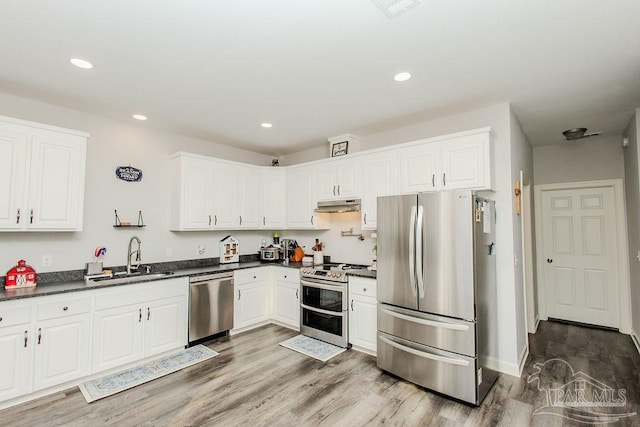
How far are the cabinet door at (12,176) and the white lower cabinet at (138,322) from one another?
999 mm

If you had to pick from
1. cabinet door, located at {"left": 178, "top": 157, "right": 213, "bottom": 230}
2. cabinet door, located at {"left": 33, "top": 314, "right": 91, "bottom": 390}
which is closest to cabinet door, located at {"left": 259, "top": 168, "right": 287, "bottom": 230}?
cabinet door, located at {"left": 178, "top": 157, "right": 213, "bottom": 230}

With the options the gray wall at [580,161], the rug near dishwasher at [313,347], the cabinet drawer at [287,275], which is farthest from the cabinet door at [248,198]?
the gray wall at [580,161]

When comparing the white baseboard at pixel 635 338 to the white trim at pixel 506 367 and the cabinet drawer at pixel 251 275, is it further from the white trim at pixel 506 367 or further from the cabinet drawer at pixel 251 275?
the cabinet drawer at pixel 251 275

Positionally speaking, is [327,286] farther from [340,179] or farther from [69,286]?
[69,286]

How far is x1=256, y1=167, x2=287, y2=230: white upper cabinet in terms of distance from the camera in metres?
5.01

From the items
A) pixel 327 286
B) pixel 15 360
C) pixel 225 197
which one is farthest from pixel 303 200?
pixel 15 360

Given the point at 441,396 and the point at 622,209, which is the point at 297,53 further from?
the point at 622,209

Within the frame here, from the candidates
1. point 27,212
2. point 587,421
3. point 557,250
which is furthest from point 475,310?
point 27,212

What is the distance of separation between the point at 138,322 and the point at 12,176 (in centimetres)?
177

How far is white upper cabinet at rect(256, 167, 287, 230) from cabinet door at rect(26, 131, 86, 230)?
7.83 feet

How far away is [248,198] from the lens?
4.82 meters

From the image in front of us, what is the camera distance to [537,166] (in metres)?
5.05

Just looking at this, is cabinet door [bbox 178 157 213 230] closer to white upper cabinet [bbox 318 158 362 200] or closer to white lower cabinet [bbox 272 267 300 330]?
white lower cabinet [bbox 272 267 300 330]

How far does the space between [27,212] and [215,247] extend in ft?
7.21
